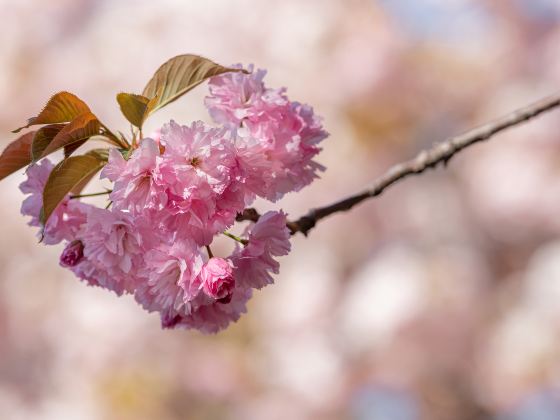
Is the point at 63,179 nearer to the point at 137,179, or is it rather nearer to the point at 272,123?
the point at 137,179

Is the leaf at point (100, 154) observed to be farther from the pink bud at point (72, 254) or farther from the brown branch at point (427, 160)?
the brown branch at point (427, 160)

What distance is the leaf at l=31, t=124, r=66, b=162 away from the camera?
2.26ft

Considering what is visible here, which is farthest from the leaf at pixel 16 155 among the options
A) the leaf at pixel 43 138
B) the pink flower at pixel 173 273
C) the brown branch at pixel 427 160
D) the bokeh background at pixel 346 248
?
the bokeh background at pixel 346 248

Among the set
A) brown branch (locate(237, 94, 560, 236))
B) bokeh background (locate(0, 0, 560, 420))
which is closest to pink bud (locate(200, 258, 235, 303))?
brown branch (locate(237, 94, 560, 236))

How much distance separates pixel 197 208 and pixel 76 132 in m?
0.12

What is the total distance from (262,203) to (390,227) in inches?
23.4

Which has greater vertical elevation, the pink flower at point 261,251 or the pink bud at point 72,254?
the pink flower at point 261,251

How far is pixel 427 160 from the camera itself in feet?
3.35

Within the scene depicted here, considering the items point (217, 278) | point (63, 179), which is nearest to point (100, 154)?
point (63, 179)

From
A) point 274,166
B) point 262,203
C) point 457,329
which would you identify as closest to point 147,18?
point 262,203

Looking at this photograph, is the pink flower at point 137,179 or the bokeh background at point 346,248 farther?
the bokeh background at point 346,248

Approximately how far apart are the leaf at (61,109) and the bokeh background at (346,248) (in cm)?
231

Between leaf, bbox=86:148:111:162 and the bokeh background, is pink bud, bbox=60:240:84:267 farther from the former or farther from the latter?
the bokeh background

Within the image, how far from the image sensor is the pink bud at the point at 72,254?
30.7 inches
